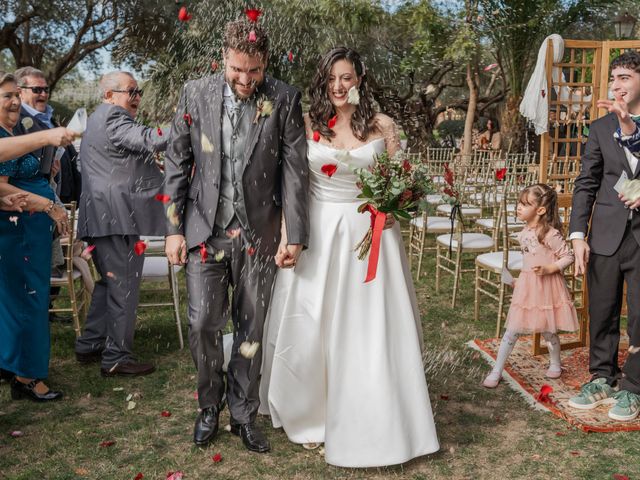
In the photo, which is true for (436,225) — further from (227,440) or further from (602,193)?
(227,440)

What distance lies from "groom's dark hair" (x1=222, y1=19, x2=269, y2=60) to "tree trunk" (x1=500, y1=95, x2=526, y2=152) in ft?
50.0

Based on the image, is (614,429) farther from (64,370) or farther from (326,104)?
(64,370)

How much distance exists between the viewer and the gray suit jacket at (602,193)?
167 inches

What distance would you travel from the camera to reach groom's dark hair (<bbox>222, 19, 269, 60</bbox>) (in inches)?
133

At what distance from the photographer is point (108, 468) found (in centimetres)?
367

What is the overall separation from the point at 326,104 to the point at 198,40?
50.3 ft

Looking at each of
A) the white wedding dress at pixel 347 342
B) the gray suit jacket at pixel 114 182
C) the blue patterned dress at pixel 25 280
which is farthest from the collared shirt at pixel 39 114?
the white wedding dress at pixel 347 342

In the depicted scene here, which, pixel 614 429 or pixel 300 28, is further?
pixel 300 28

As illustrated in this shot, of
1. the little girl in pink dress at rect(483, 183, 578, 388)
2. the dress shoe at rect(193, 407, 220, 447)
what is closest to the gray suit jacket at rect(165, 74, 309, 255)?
the dress shoe at rect(193, 407, 220, 447)

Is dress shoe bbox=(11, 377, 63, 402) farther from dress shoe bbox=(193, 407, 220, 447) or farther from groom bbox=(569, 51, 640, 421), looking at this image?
groom bbox=(569, 51, 640, 421)

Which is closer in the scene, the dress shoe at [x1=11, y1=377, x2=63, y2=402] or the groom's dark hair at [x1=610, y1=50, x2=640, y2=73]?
the groom's dark hair at [x1=610, y1=50, x2=640, y2=73]

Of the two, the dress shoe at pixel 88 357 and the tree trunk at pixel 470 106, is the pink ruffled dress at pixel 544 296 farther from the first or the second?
the tree trunk at pixel 470 106

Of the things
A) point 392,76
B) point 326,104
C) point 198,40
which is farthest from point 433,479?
point 392,76

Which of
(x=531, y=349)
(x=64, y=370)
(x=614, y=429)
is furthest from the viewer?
→ (x=531, y=349)
